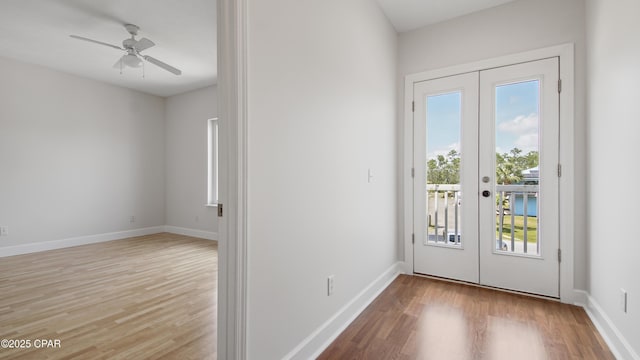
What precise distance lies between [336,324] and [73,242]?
5034 mm

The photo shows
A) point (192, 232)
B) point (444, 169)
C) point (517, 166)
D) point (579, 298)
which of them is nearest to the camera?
point (579, 298)

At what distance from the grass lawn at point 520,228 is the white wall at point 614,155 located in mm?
388

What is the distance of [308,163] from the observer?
1769 millimetres

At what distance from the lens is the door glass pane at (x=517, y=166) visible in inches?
106

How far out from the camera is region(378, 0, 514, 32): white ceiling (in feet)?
9.13

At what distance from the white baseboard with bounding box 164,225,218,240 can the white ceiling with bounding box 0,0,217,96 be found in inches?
112

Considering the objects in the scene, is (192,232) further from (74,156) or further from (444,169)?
(444,169)

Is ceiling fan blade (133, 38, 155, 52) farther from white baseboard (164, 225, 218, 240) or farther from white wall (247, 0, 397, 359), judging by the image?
white baseboard (164, 225, 218, 240)

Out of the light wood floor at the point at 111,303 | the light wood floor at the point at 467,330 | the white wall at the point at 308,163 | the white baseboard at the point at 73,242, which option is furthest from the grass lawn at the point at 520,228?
the white baseboard at the point at 73,242

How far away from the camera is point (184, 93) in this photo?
5.77 metres

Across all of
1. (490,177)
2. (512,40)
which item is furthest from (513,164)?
(512,40)

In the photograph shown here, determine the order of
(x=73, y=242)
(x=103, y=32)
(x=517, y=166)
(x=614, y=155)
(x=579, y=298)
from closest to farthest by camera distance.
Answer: (x=614, y=155)
(x=579, y=298)
(x=517, y=166)
(x=103, y=32)
(x=73, y=242)

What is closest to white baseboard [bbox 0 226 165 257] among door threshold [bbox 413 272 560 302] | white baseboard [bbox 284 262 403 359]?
white baseboard [bbox 284 262 403 359]

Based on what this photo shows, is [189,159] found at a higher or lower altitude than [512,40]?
lower
